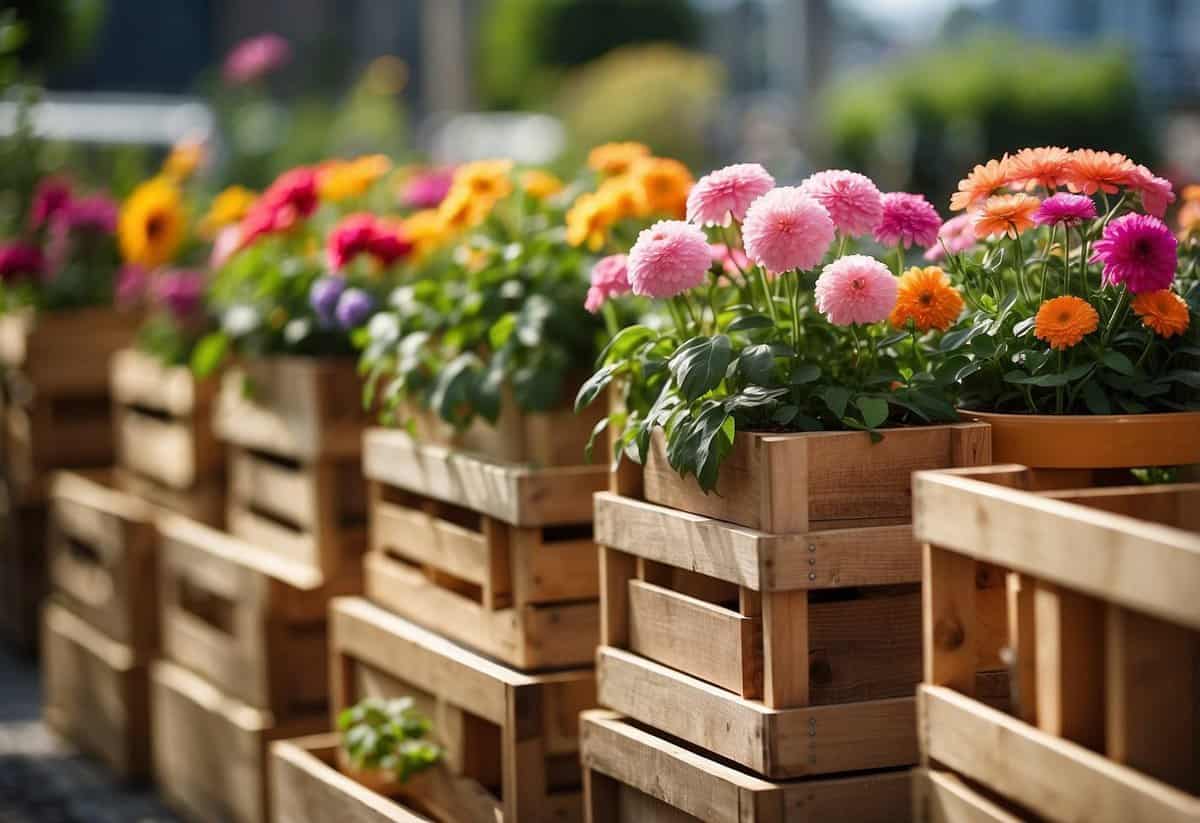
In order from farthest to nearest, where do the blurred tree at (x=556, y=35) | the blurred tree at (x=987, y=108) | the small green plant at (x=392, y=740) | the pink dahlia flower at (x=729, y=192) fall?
the blurred tree at (x=556, y=35) → the blurred tree at (x=987, y=108) → the small green plant at (x=392, y=740) → the pink dahlia flower at (x=729, y=192)

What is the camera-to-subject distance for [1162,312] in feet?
7.75

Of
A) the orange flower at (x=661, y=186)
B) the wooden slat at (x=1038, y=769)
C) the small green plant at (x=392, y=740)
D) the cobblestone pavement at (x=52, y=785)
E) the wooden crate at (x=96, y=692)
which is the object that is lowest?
the cobblestone pavement at (x=52, y=785)

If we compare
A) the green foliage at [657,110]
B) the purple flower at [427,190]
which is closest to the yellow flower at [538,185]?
the purple flower at [427,190]

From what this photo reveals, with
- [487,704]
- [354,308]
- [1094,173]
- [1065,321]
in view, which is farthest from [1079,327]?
[354,308]

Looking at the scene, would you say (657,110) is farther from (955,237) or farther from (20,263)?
(955,237)

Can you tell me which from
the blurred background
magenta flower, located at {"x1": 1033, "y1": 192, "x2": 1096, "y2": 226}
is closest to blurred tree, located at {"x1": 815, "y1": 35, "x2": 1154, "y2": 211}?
the blurred background

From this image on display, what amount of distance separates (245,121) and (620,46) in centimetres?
2347

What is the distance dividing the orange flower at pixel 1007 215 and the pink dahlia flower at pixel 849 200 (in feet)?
0.48

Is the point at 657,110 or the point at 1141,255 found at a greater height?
the point at 657,110

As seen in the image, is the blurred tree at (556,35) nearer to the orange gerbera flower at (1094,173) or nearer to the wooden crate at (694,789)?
the wooden crate at (694,789)

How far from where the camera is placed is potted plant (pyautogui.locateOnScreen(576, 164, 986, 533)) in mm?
2371

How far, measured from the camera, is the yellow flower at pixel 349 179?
4.02m

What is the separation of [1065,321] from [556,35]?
28226 mm

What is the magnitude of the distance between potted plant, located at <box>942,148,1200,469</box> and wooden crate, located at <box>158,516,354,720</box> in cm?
173
